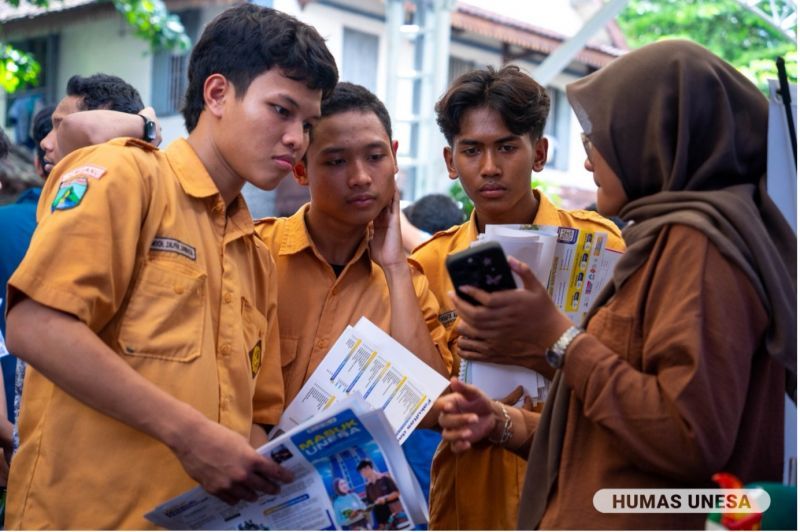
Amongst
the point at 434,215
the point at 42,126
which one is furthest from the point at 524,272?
the point at 434,215

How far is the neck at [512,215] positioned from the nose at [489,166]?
123 millimetres

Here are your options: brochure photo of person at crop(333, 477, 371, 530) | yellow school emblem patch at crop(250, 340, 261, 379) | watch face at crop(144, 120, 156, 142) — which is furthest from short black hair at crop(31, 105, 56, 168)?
brochure photo of person at crop(333, 477, 371, 530)

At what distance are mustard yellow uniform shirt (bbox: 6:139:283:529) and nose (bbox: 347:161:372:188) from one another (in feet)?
2.57

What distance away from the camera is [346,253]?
3400 millimetres

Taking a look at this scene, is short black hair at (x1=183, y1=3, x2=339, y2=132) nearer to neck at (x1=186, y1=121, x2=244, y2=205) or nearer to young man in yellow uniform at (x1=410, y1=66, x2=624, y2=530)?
neck at (x1=186, y1=121, x2=244, y2=205)

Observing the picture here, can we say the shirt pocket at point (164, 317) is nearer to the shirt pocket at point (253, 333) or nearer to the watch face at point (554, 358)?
the shirt pocket at point (253, 333)

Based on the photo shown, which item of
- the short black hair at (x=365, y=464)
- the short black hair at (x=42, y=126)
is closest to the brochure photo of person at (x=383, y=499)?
the short black hair at (x=365, y=464)

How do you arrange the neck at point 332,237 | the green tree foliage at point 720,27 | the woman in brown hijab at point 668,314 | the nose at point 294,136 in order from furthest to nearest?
1. the green tree foliage at point 720,27
2. the neck at point 332,237
3. the nose at point 294,136
4. the woman in brown hijab at point 668,314

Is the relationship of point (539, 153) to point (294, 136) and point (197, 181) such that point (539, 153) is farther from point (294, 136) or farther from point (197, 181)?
point (197, 181)

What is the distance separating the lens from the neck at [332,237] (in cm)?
338

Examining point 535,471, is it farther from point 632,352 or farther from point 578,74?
point 578,74

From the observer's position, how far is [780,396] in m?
2.17

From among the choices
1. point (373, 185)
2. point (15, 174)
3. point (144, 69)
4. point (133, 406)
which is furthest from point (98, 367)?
point (144, 69)

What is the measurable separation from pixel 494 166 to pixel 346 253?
1.83 ft
